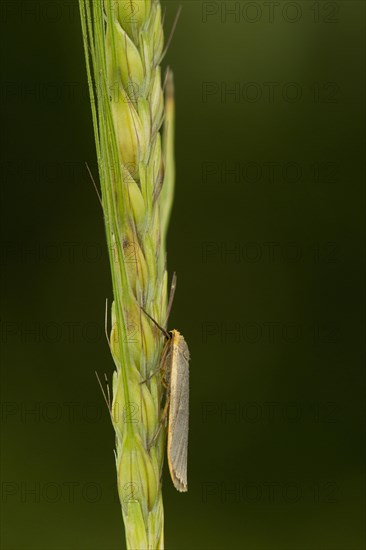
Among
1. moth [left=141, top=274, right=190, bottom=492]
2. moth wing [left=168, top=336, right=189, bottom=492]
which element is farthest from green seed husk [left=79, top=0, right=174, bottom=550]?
moth wing [left=168, top=336, right=189, bottom=492]

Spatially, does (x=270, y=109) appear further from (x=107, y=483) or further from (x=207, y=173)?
(x=107, y=483)

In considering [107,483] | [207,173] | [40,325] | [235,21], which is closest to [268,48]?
[235,21]

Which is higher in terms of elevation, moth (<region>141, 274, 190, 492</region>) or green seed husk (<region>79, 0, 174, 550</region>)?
green seed husk (<region>79, 0, 174, 550</region>)

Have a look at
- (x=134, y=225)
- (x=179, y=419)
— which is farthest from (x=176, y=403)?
(x=134, y=225)

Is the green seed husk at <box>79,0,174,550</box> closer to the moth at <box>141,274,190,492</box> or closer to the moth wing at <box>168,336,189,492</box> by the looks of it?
the moth at <box>141,274,190,492</box>

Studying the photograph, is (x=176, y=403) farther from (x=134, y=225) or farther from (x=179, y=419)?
→ (x=134, y=225)

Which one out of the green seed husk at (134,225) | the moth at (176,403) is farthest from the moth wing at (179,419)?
the green seed husk at (134,225)

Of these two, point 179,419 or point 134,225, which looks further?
point 179,419
